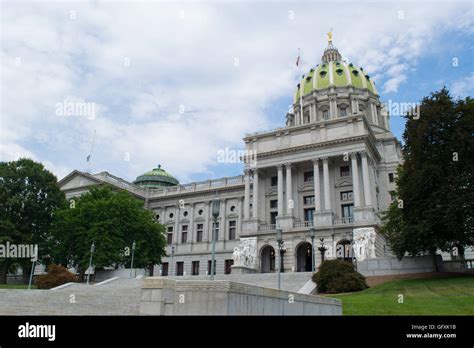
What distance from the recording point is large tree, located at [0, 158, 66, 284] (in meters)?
47.6

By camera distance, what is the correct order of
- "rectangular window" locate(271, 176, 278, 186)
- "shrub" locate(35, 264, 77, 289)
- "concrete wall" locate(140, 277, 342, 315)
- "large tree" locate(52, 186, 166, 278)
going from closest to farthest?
"concrete wall" locate(140, 277, 342, 315) < "shrub" locate(35, 264, 77, 289) < "large tree" locate(52, 186, 166, 278) < "rectangular window" locate(271, 176, 278, 186)

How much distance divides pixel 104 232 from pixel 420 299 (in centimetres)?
3175

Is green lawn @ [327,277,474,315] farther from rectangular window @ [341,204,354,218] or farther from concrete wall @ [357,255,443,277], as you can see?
rectangular window @ [341,204,354,218]

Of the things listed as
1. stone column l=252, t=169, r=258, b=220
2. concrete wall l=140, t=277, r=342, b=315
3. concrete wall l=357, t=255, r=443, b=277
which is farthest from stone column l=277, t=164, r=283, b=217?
concrete wall l=140, t=277, r=342, b=315

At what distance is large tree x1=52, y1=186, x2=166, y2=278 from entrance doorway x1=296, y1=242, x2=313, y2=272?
56.7 ft

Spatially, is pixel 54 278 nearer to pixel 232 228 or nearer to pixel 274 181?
pixel 274 181

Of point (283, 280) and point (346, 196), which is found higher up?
point (346, 196)

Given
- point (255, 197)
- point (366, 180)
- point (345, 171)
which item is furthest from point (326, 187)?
point (255, 197)

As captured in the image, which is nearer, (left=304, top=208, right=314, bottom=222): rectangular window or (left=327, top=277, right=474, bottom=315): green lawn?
(left=327, top=277, right=474, bottom=315): green lawn

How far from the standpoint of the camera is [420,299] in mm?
23125

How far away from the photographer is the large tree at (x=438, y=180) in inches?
1282

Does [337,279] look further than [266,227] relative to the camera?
No

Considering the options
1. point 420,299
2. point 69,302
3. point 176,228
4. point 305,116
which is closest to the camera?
point 69,302
